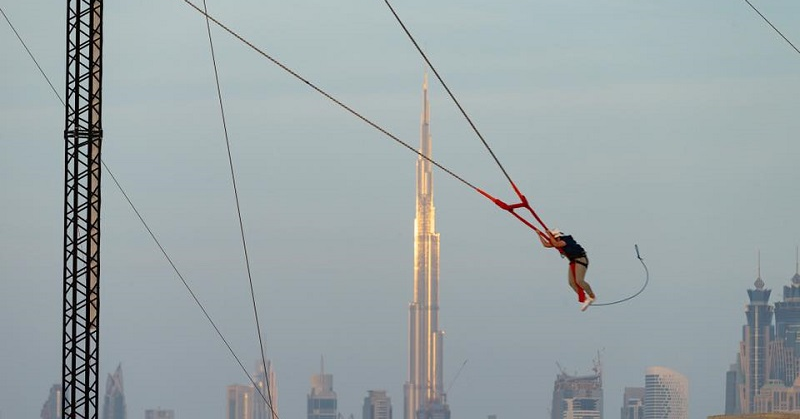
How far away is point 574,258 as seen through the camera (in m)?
38.2

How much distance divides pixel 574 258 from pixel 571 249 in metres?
0.31

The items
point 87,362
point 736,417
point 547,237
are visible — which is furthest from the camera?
point 736,417

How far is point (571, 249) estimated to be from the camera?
37969mm

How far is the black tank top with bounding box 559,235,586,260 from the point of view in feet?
124

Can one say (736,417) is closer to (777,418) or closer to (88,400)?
(777,418)

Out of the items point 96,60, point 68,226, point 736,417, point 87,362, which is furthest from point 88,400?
point 736,417

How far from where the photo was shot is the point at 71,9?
4441cm

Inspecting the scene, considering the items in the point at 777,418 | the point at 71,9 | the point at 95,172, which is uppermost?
the point at 71,9

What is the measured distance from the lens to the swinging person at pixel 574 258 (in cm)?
3778

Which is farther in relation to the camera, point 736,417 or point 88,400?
point 736,417

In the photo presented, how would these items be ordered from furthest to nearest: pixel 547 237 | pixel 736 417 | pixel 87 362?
1. pixel 736 417
2. pixel 87 362
3. pixel 547 237

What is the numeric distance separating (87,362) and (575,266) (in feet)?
37.4

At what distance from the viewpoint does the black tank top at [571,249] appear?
1492 inches

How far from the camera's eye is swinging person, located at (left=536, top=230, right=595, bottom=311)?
37.8 metres
